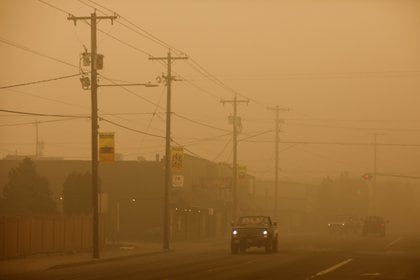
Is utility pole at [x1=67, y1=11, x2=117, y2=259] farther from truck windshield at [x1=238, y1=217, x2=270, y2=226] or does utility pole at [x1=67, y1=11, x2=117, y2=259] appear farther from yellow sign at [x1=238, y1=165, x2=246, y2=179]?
yellow sign at [x1=238, y1=165, x2=246, y2=179]

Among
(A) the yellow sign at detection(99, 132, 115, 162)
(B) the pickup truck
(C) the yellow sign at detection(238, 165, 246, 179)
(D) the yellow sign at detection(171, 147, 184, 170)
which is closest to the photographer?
(A) the yellow sign at detection(99, 132, 115, 162)

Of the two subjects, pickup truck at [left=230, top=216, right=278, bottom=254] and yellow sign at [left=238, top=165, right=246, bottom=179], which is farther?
yellow sign at [left=238, top=165, right=246, bottom=179]

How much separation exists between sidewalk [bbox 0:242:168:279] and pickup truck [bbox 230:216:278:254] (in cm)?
482

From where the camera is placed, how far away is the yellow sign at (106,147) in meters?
47.9

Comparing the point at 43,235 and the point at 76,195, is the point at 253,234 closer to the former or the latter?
the point at 43,235

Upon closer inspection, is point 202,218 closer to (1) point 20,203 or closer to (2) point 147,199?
(2) point 147,199

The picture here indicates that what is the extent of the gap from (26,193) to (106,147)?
15.0 meters

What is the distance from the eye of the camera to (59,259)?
44.2m

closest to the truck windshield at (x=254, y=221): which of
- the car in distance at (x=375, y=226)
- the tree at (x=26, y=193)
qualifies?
the tree at (x=26, y=193)

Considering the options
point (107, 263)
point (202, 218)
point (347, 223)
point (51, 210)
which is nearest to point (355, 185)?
point (347, 223)

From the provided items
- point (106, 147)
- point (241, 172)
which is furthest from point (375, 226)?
point (106, 147)

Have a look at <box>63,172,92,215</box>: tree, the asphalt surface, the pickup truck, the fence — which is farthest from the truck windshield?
<box>63,172,92,215</box>: tree

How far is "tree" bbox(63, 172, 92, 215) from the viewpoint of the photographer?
64144 millimetres

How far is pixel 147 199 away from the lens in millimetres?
76562
